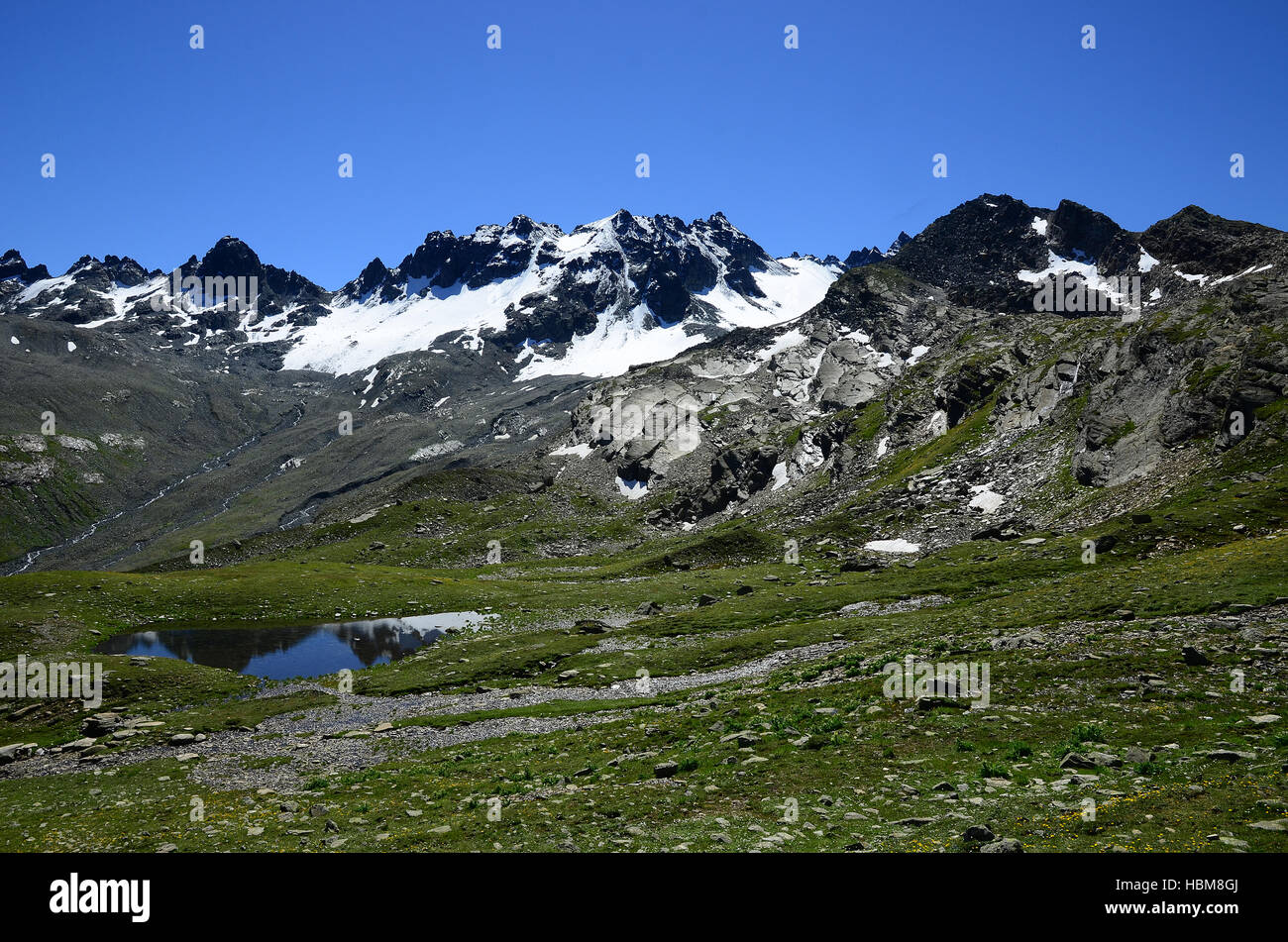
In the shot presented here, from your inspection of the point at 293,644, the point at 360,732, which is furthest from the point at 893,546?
the point at 360,732

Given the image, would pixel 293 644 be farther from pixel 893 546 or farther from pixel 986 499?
pixel 986 499

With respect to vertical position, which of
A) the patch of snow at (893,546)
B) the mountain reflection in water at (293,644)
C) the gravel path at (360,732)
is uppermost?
the patch of snow at (893,546)

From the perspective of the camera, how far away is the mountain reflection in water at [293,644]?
197ft

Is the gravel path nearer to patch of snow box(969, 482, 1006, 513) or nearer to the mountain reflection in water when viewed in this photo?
the mountain reflection in water

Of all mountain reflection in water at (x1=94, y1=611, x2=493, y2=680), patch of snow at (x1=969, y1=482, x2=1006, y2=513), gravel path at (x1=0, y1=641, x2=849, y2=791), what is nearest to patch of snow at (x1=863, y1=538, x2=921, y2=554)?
patch of snow at (x1=969, y1=482, x2=1006, y2=513)

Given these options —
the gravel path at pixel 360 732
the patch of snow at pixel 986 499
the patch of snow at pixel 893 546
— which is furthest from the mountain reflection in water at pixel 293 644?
the patch of snow at pixel 986 499

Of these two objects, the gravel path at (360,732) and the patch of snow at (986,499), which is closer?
the gravel path at (360,732)

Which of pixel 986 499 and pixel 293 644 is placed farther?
pixel 986 499

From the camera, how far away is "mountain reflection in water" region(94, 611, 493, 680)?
60.1 metres

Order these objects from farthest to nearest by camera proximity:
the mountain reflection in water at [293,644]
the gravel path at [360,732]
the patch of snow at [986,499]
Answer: the patch of snow at [986,499], the mountain reflection in water at [293,644], the gravel path at [360,732]

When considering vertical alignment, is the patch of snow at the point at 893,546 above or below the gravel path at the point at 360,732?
above

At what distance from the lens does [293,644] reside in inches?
2660

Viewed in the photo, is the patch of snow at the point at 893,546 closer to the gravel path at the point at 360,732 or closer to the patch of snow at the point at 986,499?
the patch of snow at the point at 986,499
